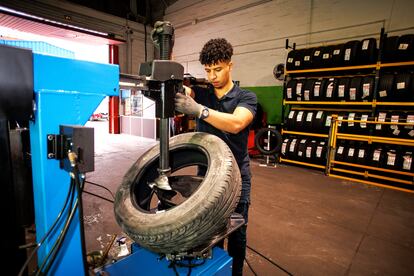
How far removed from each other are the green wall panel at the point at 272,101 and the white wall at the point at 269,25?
21 cm

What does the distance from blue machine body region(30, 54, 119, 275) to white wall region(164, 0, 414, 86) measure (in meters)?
5.68

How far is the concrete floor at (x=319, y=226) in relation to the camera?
1948 mm

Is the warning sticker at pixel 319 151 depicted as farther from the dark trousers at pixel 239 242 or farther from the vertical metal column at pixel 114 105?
the vertical metal column at pixel 114 105

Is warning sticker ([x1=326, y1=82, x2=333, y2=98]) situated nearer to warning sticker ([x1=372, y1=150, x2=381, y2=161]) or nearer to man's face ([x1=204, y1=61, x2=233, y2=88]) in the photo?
warning sticker ([x1=372, y1=150, x2=381, y2=161])

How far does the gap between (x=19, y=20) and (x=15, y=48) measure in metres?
7.75

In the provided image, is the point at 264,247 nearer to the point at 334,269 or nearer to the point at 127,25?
the point at 334,269

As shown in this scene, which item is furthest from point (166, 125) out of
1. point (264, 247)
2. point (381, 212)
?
point (381, 212)

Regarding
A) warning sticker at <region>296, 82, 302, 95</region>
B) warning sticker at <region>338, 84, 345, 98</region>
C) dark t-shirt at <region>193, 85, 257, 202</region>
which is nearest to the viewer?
dark t-shirt at <region>193, 85, 257, 202</region>

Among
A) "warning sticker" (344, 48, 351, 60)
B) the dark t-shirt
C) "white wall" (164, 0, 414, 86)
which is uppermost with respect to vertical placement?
"white wall" (164, 0, 414, 86)

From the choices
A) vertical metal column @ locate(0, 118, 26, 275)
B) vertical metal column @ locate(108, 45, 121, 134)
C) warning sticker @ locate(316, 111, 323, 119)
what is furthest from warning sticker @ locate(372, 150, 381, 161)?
vertical metal column @ locate(108, 45, 121, 134)

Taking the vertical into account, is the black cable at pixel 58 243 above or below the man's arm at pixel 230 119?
below

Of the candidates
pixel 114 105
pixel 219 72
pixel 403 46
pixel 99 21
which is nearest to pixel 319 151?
pixel 403 46

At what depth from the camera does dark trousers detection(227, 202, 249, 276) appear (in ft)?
4.69

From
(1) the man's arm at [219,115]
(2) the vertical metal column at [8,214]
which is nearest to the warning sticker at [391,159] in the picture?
(1) the man's arm at [219,115]
